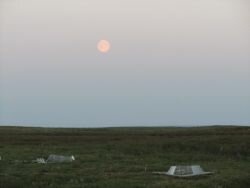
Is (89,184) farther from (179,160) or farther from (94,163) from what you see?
(179,160)

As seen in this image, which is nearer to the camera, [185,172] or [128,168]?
[185,172]

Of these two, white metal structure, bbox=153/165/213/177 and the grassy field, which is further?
white metal structure, bbox=153/165/213/177

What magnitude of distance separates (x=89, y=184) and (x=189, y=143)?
20823 mm

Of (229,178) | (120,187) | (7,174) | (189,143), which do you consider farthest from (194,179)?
(189,143)

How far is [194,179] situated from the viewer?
69.6 feet

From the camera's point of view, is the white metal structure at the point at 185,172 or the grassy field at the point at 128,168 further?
Result: the white metal structure at the point at 185,172

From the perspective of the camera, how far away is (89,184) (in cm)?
1966

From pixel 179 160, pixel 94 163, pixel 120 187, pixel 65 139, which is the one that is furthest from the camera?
pixel 65 139

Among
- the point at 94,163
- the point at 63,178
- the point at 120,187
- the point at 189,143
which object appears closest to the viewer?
the point at 120,187

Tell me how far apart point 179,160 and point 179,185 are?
1148 centimetres

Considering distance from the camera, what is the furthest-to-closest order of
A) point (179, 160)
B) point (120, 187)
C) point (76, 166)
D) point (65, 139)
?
1. point (65, 139)
2. point (179, 160)
3. point (76, 166)
4. point (120, 187)

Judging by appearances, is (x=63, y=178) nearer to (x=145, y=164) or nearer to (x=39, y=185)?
(x=39, y=185)

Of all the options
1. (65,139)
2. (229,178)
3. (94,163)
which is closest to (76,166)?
(94,163)

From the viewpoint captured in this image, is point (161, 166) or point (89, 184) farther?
point (161, 166)
